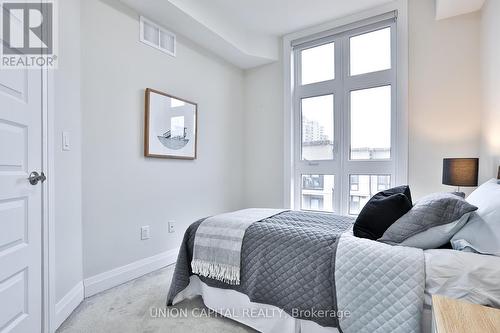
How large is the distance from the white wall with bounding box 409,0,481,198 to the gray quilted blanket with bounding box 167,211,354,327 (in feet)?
4.95

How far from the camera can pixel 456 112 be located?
2.45m

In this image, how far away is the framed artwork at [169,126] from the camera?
7.99ft

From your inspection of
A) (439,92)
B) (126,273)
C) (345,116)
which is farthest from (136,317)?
(439,92)

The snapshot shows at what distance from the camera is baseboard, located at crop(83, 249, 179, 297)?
200 cm

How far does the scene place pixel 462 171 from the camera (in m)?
2.04

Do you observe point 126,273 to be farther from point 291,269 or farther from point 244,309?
point 291,269

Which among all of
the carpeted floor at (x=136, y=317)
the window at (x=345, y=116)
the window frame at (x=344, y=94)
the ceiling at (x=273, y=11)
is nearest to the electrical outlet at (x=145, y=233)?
the carpeted floor at (x=136, y=317)

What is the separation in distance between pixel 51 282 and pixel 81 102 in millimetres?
1282

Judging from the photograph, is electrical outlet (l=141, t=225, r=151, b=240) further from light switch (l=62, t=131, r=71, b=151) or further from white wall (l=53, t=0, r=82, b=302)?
light switch (l=62, t=131, r=71, b=151)

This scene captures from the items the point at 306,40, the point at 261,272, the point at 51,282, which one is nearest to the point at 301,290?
the point at 261,272

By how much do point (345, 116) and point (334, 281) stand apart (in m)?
2.30

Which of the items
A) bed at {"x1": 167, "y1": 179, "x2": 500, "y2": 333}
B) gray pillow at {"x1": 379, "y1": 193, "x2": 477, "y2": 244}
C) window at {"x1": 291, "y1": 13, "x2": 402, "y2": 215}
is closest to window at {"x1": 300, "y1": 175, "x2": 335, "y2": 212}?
window at {"x1": 291, "y1": 13, "x2": 402, "y2": 215}

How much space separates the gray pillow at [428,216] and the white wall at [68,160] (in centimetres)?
199

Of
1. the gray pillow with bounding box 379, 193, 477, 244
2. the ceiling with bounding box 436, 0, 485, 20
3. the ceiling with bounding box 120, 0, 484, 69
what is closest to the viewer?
the gray pillow with bounding box 379, 193, 477, 244
